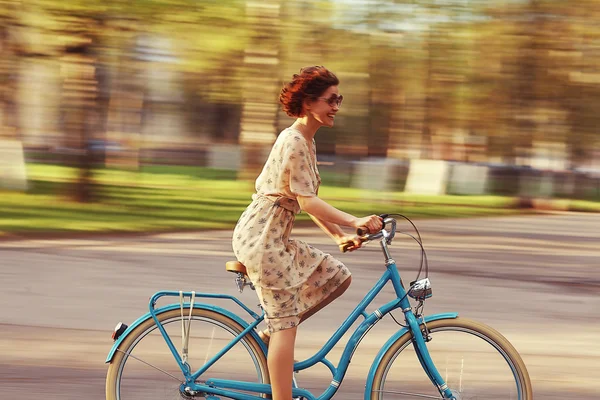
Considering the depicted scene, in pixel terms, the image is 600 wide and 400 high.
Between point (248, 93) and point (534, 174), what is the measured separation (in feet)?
26.5

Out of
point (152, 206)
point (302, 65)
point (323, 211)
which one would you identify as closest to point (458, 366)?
point (323, 211)

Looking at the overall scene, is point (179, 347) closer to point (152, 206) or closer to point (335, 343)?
point (335, 343)

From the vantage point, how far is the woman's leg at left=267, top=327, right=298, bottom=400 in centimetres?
367

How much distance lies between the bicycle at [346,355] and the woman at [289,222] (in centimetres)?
12

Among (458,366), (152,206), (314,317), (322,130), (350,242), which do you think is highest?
(350,242)

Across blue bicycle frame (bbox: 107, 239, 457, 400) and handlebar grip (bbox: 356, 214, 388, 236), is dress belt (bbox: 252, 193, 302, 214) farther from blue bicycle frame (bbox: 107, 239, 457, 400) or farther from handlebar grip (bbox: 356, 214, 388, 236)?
blue bicycle frame (bbox: 107, 239, 457, 400)

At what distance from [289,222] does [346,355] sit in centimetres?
61

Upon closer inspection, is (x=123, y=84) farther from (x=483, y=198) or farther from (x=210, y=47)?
(x=483, y=198)

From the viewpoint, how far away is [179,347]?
3828 mm

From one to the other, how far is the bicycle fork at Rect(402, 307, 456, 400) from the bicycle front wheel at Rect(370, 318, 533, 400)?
0.06ft

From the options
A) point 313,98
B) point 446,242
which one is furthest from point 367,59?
point 313,98

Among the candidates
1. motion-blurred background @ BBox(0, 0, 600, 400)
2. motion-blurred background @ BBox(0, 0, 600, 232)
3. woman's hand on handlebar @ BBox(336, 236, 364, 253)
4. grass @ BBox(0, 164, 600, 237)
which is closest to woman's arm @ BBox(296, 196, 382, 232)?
woman's hand on handlebar @ BBox(336, 236, 364, 253)

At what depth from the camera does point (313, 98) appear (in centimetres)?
360

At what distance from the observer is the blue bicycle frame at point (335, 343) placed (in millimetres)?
3754
